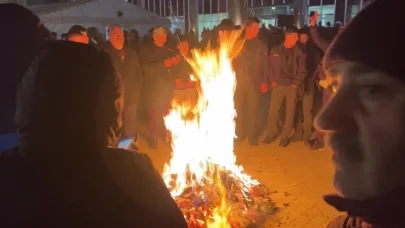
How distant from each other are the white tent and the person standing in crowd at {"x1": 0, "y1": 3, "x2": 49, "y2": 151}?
12.7m

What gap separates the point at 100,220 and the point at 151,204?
7.8 inches

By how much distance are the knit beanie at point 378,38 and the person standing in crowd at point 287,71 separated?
278 inches

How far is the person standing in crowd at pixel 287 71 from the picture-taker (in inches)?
320

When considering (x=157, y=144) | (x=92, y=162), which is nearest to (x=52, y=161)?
(x=92, y=162)

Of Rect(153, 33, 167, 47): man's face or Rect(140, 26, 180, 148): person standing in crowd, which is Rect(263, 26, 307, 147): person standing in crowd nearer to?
Rect(140, 26, 180, 148): person standing in crowd

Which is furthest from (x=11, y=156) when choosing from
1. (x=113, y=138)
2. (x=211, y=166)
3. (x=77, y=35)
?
(x=77, y=35)

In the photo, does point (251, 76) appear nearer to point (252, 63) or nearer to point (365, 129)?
point (252, 63)

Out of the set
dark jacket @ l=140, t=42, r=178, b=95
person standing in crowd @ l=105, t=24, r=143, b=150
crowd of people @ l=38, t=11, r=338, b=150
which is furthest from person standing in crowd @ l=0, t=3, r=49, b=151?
dark jacket @ l=140, t=42, r=178, b=95

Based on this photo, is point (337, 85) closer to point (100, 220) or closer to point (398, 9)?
point (398, 9)

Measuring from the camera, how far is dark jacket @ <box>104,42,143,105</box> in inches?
299

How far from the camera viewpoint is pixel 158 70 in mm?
8203

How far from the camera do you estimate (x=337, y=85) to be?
1.29m

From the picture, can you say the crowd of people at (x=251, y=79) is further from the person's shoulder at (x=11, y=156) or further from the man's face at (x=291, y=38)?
the person's shoulder at (x=11, y=156)

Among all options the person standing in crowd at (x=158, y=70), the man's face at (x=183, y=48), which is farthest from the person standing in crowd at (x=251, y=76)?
the person standing in crowd at (x=158, y=70)
